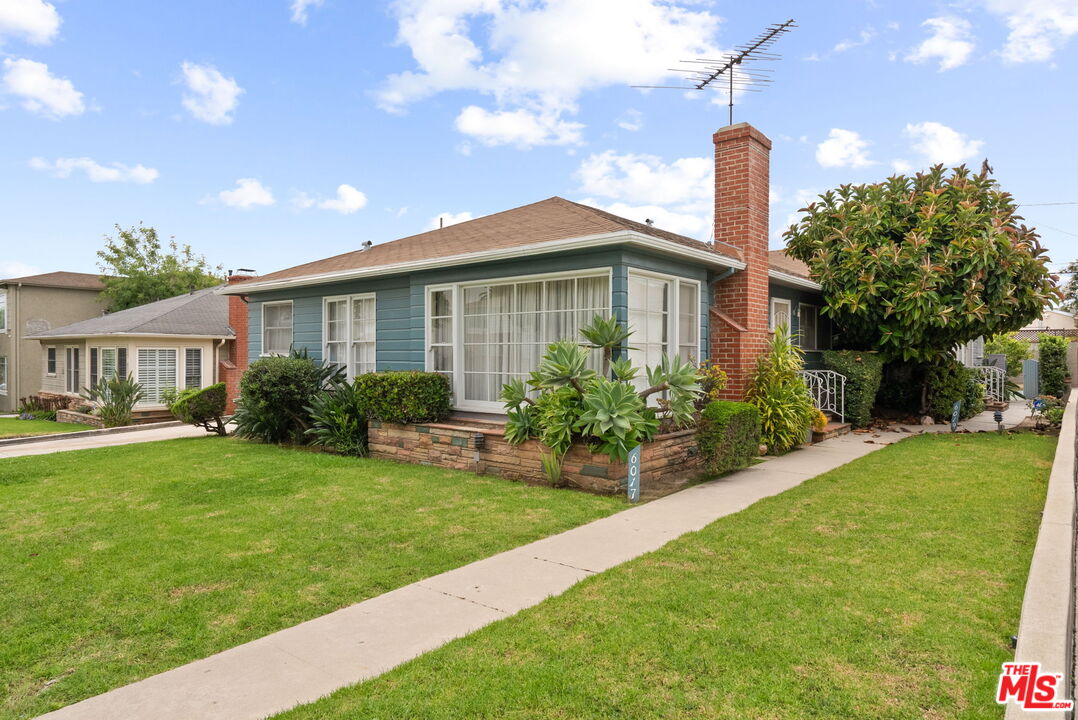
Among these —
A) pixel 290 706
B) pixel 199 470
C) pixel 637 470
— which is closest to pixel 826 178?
pixel 637 470

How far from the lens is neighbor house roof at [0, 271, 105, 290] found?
25.1 metres

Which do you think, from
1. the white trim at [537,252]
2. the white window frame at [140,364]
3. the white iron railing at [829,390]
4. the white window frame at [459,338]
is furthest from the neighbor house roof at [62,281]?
the white iron railing at [829,390]

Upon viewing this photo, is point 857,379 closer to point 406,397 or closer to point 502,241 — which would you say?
point 502,241

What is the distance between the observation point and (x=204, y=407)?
1284 centimetres

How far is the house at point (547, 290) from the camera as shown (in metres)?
8.23

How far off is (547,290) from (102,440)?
11.3 meters

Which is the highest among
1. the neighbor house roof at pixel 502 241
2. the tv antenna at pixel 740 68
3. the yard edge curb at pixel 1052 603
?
the tv antenna at pixel 740 68

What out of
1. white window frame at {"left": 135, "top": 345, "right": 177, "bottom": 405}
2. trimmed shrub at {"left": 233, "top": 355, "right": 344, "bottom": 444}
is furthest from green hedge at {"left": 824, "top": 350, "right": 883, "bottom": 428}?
white window frame at {"left": 135, "top": 345, "right": 177, "bottom": 405}

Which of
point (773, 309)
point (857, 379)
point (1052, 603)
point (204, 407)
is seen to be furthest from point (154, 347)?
point (1052, 603)

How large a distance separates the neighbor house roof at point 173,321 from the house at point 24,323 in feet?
13.1

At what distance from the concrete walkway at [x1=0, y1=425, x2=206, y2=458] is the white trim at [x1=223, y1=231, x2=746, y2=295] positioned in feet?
16.5

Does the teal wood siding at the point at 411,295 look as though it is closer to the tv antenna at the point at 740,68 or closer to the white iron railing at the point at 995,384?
the tv antenna at the point at 740,68

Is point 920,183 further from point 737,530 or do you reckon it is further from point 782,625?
point 782,625

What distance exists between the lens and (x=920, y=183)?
1198 cm
